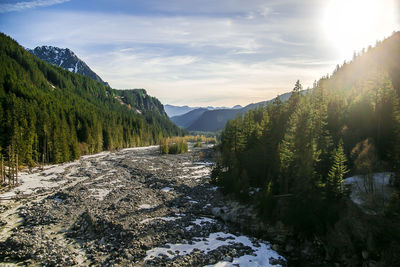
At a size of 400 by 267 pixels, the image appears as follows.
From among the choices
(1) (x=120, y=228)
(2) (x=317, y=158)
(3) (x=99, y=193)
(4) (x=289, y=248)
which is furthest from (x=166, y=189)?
(2) (x=317, y=158)

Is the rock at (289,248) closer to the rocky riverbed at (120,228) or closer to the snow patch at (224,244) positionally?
the snow patch at (224,244)

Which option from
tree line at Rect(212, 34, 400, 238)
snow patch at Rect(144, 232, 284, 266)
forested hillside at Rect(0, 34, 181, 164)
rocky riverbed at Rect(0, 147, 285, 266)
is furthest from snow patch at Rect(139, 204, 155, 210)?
forested hillside at Rect(0, 34, 181, 164)

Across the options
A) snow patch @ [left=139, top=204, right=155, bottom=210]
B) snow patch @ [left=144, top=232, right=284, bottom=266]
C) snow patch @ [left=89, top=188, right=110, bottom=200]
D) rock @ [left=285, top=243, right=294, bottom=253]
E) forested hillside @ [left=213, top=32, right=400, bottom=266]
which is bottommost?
rock @ [left=285, top=243, right=294, bottom=253]

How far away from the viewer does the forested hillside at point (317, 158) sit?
26078 millimetres

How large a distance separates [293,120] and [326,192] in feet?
48.6

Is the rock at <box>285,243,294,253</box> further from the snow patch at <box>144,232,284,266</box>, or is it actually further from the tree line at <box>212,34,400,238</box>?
the tree line at <box>212,34,400,238</box>

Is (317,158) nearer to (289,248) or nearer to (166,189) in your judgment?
(289,248)

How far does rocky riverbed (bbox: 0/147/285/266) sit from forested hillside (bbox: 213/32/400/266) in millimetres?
5891

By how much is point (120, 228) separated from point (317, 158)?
91.3 feet

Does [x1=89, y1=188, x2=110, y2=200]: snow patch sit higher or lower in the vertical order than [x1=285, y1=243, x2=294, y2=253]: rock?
higher

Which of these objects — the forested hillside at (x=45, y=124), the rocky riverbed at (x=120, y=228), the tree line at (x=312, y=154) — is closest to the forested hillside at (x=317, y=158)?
the tree line at (x=312, y=154)

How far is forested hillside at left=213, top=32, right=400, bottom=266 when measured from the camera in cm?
2608

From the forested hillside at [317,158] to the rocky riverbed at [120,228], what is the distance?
5.89 m

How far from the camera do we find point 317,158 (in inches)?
1235
